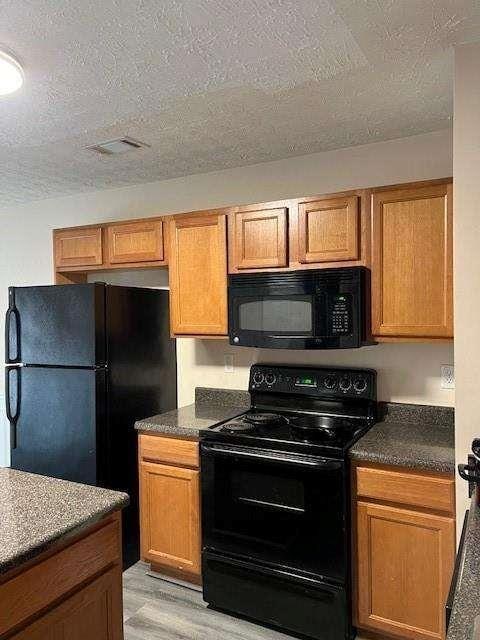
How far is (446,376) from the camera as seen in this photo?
244cm

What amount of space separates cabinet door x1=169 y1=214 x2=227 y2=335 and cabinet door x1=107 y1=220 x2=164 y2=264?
0.12 metres

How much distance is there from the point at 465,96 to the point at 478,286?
0.66m

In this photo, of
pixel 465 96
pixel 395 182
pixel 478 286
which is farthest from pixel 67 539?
pixel 395 182

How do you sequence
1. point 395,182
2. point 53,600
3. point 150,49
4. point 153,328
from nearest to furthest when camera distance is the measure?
1. point 53,600
2. point 150,49
3. point 395,182
4. point 153,328

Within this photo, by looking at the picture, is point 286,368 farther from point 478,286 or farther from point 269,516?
point 478,286

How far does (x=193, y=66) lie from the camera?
1.72m

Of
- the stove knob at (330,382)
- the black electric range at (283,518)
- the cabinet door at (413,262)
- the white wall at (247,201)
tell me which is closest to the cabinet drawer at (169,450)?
the black electric range at (283,518)

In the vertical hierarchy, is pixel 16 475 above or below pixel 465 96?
below

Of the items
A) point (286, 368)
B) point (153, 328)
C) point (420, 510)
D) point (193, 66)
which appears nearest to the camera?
point (193, 66)

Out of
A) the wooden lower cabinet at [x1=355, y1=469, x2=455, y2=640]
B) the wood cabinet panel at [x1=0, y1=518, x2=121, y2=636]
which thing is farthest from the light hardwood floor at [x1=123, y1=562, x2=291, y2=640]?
the wood cabinet panel at [x1=0, y1=518, x2=121, y2=636]

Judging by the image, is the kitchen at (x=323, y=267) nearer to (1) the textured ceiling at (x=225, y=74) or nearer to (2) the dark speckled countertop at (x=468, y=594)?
(1) the textured ceiling at (x=225, y=74)

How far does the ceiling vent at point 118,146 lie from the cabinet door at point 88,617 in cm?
201

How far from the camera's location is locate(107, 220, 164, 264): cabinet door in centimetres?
286

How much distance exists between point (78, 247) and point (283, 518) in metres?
2.13
